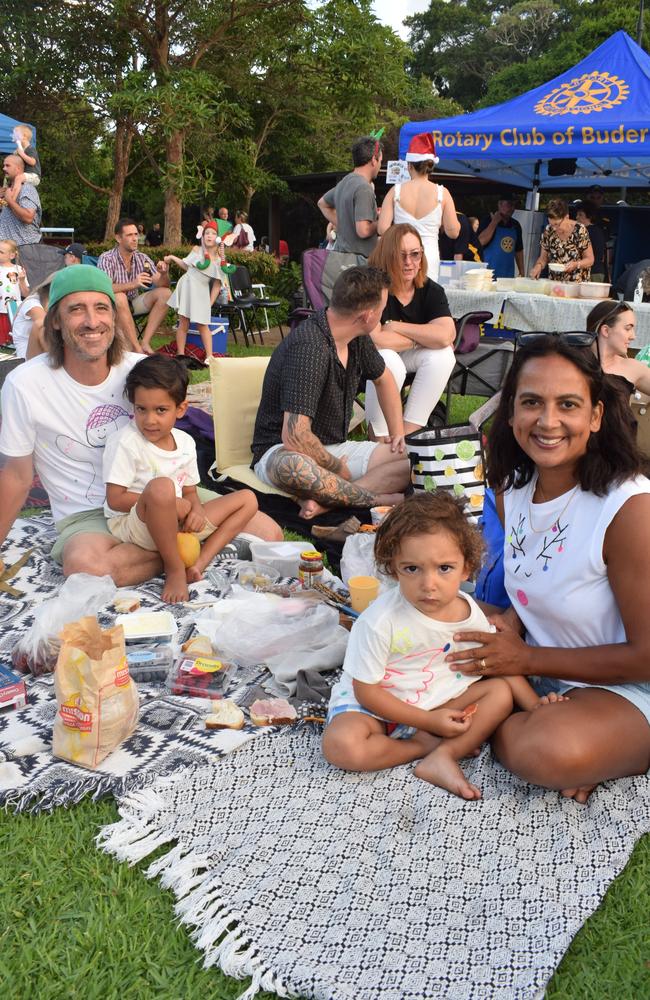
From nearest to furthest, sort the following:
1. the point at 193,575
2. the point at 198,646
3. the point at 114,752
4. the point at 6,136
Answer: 1. the point at 114,752
2. the point at 198,646
3. the point at 193,575
4. the point at 6,136

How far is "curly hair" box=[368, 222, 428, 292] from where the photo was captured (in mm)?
5359

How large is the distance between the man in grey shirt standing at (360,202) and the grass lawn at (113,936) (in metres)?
5.44

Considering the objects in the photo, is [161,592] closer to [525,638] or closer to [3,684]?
[3,684]

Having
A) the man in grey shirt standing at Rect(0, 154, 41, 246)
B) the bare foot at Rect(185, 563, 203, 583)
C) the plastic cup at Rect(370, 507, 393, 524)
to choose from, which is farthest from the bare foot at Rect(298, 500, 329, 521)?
the man in grey shirt standing at Rect(0, 154, 41, 246)

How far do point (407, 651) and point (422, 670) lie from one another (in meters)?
0.08

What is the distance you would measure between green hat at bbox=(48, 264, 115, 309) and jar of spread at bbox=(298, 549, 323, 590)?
141 centimetres

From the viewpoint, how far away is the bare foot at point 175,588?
11.5 feet

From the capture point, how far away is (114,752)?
2494mm

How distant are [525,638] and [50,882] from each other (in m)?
1.52

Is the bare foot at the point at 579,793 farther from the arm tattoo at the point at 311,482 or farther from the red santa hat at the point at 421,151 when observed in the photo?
the red santa hat at the point at 421,151

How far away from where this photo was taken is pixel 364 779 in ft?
7.95

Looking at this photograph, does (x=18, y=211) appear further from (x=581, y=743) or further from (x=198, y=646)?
(x=581, y=743)

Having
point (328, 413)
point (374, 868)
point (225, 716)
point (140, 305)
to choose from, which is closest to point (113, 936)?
point (374, 868)

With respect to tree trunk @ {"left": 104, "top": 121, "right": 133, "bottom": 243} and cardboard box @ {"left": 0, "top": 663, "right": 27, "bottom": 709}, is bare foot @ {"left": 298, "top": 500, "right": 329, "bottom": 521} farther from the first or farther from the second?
tree trunk @ {"left": 104, "top": 121, "right": 133, "bottom": 243}
